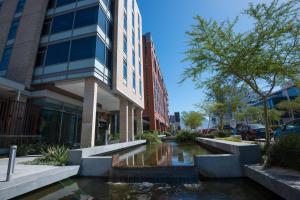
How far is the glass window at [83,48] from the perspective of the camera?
1431 cm

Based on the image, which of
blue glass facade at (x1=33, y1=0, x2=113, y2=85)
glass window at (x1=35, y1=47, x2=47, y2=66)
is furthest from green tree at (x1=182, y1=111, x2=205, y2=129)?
glass window at (x1=35, y1=47, x2=47, y2=66)

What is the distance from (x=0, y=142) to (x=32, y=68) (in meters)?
6.51

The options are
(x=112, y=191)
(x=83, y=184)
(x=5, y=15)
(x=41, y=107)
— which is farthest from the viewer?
(x=5, y=15)

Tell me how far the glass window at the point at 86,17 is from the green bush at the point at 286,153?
→ 1542 centimetres

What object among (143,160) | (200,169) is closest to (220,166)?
(200,169)

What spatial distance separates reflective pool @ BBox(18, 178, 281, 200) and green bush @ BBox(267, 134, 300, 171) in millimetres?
1178

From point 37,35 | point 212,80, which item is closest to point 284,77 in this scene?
point 212,80

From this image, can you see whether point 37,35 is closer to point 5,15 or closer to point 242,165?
point 5,15

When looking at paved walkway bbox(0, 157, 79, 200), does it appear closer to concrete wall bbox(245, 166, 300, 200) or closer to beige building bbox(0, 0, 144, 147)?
beige building bbox(0, 0, 144, 147)

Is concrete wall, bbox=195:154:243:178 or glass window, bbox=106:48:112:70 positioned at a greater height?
glass window, bbox=106:48:112:70

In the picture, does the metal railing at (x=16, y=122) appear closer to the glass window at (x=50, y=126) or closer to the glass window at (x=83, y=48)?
the glass window at (x=50, y=126)

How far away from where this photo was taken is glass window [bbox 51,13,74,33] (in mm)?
16234

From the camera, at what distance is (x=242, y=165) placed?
7070mm

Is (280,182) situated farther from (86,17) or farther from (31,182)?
(86,17)
